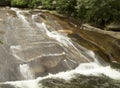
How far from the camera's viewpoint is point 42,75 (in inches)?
583

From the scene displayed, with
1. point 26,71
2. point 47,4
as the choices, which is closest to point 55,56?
point 26,71

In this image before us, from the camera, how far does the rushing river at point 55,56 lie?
1434 cm

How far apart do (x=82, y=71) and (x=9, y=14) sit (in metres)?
11.1

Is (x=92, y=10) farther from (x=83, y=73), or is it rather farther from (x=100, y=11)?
(x=83, y=73)

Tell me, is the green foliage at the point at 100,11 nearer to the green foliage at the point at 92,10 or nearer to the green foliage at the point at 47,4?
the green foliage at the point at 92,10

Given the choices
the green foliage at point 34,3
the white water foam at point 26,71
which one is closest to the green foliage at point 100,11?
the green foliage at point 34,3

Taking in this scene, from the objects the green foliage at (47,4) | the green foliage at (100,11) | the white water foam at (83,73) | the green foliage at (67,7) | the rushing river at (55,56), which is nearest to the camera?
the white water foam at (83,73)

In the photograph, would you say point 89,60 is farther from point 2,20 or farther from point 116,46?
point 2,20

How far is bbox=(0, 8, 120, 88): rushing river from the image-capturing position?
47.0 feet

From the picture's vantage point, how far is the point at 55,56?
16.4 meters

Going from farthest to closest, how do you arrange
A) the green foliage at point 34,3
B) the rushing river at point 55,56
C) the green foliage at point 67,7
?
1. the green foliage at point 34,3
2. the green foliage at point 67,7
3. the rushing river at point 55,56

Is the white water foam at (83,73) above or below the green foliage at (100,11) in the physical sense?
below

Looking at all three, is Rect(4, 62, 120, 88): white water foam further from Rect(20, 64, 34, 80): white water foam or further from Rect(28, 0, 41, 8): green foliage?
Rect(28, 0, 41, 8): green foliage

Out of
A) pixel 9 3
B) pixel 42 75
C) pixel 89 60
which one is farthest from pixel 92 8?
pixel 9 3
